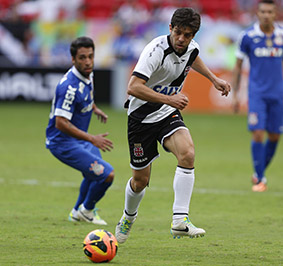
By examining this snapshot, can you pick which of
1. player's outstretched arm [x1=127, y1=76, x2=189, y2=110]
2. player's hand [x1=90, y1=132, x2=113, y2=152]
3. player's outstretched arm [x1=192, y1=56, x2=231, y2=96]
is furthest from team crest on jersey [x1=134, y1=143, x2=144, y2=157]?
player's outstretched arm [x1=192, y1=56, x2=231, y2=96]

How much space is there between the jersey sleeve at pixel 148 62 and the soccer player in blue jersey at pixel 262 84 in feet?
13.9

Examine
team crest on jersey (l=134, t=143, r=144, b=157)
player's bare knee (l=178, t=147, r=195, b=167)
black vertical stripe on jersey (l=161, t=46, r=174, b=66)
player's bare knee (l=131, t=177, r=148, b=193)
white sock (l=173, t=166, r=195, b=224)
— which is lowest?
player's bare knee (l=131, t=177, r=148, b=193)

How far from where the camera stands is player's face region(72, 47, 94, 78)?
7598mm

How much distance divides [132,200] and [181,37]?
1666 mm

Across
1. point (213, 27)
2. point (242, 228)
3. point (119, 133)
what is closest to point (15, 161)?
point (119, 133)

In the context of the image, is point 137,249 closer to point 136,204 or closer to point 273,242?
point 136,204

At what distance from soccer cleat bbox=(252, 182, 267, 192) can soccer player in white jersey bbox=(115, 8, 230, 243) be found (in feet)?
12.6

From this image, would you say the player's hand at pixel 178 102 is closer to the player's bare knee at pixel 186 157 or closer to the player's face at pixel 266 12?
the player's bare knee at pixel 186 157

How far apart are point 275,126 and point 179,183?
479cm

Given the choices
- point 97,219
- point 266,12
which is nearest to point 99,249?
point 97,219

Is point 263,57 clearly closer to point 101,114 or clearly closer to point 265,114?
point 265,114

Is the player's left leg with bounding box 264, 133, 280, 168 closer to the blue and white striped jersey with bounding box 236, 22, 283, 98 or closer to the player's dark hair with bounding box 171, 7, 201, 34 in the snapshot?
the blue and white striped jersey with bounding box 236, 22, 283, 98

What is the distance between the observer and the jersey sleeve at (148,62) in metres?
5.91

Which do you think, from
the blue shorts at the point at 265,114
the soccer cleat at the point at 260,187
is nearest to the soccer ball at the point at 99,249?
the soccer cleat at the point at 260,187
